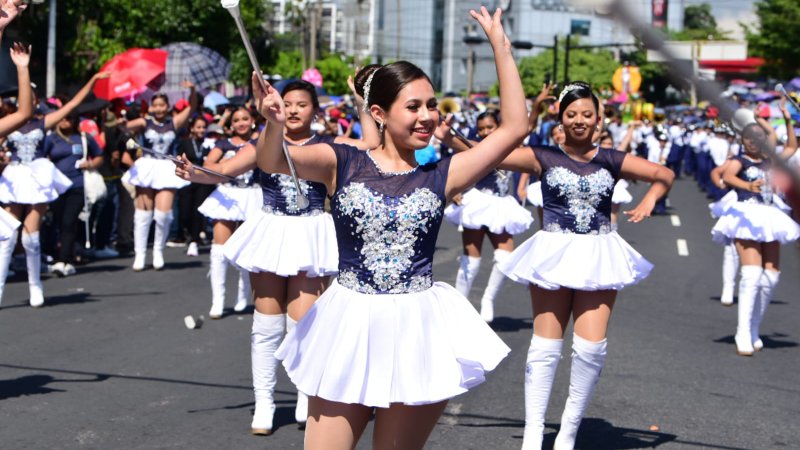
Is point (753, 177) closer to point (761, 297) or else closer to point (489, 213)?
point (761, 297)

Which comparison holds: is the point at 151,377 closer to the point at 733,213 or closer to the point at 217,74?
the point at 733,213

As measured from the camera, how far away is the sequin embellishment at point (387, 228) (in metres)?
4.41

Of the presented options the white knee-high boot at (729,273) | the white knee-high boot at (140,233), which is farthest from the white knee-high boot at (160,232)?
the white knee-high boot at (729,273)

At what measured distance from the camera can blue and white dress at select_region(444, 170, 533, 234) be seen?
1107cm

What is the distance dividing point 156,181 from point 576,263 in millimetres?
8496

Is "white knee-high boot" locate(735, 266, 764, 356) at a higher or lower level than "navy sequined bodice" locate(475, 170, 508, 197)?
lower

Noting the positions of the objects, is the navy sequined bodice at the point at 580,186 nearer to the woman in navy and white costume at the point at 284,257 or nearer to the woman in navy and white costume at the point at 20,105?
the woman in navy and white costume at the point at 284,257

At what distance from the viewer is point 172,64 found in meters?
20.3

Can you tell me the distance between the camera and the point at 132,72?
18156 millimetres

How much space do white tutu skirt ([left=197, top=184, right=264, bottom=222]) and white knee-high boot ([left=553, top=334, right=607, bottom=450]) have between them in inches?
207

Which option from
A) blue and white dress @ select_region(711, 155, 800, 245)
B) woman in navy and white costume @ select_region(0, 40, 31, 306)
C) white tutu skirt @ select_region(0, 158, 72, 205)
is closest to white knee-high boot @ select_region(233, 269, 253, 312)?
white tutu skirt @ select_region(0, 158, 72, 205)

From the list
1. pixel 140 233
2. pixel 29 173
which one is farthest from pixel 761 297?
pixel 140 233

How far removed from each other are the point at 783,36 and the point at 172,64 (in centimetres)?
4652

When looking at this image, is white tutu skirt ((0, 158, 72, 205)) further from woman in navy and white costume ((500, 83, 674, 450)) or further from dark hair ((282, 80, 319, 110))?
woman in navy and white costume ((500, 83, 674, 450))
